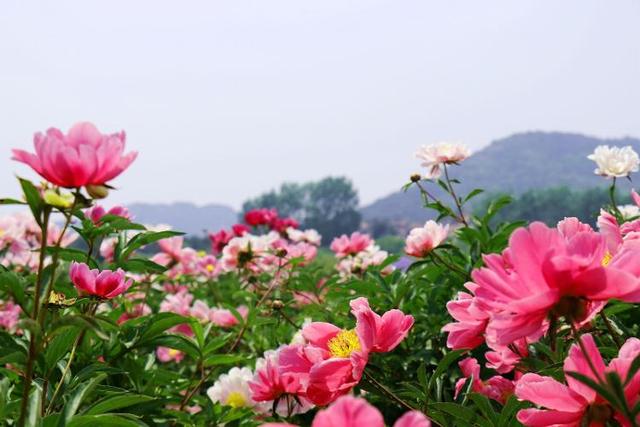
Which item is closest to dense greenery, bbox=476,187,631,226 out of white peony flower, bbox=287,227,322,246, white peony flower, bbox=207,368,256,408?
white peony flower, bbox=287,227,322,246

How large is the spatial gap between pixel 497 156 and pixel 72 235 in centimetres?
19859

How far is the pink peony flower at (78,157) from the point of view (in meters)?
0.76

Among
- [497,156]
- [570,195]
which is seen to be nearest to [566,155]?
[497,156]

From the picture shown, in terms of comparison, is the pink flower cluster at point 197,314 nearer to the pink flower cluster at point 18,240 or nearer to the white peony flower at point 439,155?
the pink flower cluster at point 18,240

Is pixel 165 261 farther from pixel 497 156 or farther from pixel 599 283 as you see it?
pixel 497 156

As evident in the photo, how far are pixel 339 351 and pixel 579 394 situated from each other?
1.34 feet

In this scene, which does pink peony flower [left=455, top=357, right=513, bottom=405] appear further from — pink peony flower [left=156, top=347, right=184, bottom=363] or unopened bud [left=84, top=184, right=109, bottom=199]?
pink peony flower [left=156, top=347, right=184, bottom=363]

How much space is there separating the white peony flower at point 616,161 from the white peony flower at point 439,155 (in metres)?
0.50

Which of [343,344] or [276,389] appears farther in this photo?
[276,389]

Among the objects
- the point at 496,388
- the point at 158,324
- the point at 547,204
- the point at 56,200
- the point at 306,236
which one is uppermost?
the point at 56,200

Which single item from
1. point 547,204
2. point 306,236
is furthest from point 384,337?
point 547,204

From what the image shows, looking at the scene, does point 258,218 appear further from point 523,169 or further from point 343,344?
point 523,169

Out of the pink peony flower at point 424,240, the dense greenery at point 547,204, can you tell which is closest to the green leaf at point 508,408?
the pink peony flower at point 424,240

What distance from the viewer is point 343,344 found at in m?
0.97
